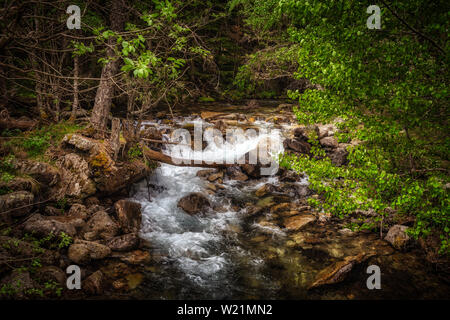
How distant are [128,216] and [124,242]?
1.11 metres

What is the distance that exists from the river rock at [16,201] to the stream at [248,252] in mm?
3099

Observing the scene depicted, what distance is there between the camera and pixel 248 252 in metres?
7.14

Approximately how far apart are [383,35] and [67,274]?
820 cm

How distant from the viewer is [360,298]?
554 cm

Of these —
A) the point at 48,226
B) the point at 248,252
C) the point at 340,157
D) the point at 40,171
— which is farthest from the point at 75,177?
the point at 340,157

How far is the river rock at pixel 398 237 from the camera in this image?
6887mm

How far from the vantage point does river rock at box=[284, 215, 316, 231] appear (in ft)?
26.9

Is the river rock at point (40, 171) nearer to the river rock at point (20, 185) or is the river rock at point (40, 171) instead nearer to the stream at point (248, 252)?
the river rock at point (20, 185)

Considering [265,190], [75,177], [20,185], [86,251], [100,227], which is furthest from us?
[265,190]

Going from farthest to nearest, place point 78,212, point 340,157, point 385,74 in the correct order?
1. point 340,157
2. point 78,212
3. point 385,74

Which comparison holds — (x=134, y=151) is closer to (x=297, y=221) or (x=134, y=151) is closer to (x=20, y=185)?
(x=20, y=185)

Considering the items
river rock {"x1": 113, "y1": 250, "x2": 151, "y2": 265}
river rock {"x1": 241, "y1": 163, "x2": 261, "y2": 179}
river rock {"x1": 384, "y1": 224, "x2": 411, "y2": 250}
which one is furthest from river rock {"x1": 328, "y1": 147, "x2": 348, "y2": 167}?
river rock {"x1": 113, "y1": 250, "x2": 151, "y2": 265}
